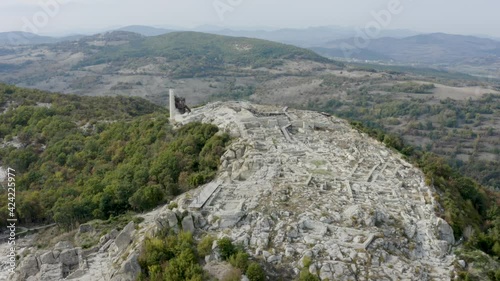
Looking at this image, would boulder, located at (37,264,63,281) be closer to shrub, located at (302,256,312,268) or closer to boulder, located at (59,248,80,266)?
boulder, located at (59,248,80,266)

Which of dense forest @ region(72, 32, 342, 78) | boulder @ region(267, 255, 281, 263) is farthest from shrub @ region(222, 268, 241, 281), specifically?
dense forest @ region(72, 32, 342, 78)

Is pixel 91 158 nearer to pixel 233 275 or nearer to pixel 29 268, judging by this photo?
pixel 29 268

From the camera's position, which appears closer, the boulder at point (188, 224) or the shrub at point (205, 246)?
the shrub at point (205, 246)

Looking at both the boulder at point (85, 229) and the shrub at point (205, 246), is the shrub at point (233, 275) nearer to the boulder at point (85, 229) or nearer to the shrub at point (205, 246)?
the shrub at point (205, 246)

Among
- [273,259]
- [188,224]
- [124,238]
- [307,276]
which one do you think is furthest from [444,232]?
[124,238]

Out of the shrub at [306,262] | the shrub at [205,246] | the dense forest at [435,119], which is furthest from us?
the dense forest at [435,119]

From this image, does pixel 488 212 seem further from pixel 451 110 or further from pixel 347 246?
pixel 451 110

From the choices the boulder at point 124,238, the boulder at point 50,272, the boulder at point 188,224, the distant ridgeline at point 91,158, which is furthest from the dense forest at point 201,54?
the boulder at point 188,224
